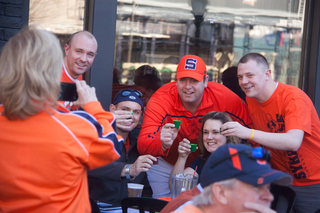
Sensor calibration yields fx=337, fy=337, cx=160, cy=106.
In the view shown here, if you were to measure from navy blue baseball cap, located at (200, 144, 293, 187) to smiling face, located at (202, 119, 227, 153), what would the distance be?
1.40 metres

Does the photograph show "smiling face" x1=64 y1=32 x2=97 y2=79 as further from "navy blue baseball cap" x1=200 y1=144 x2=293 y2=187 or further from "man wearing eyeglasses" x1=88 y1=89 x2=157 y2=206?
"navy blue baseball cap" x1=200 y1=144 x2=293 y2=187

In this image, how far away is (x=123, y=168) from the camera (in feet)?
8.46

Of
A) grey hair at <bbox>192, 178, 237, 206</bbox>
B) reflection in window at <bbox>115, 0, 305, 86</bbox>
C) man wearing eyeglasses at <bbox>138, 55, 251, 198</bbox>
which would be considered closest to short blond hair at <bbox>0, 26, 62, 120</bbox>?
grey hair at <bbox>192, 178, 237, 206</bbox>

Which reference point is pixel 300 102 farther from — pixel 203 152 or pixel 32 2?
pixel 32 2

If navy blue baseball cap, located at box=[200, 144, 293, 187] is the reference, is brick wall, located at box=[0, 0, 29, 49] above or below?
above

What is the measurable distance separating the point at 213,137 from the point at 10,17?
82.7 inches

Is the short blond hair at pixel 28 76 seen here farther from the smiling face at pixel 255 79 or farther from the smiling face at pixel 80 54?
the smiling face at pixel 255 79

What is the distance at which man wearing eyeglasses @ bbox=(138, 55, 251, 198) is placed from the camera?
3.22 metres

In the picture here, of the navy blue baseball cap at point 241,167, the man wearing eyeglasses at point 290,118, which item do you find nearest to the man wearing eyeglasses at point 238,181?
the navy blue baseball cap at point 241,167

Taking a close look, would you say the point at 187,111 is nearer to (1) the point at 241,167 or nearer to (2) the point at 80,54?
(2) the point at 80,54

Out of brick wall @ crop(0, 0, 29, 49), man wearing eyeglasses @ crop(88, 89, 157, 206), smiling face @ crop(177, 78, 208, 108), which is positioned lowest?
man wearing eyeglasses @ crop(88, 89, 157, 206)

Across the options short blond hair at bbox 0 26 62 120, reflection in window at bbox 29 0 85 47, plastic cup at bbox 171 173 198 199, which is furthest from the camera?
reflection in window at bbox 29 0 85 47

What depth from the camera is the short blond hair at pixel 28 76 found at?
148cm

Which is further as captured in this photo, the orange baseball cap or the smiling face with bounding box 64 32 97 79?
the orange baseball cap
